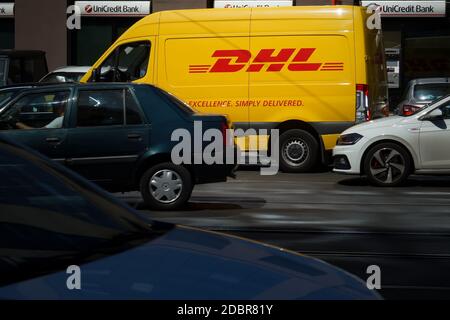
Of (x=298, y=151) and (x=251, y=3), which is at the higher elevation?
(x=251, y=3)

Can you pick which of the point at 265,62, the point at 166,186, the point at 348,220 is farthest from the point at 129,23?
the point at 348,220

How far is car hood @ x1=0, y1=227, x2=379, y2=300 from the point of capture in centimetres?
285

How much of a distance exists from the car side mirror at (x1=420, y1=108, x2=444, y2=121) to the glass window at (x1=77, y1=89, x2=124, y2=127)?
4.80 m

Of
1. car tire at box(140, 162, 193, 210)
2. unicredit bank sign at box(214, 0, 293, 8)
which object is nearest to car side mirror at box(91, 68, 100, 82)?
car tire at box(140, 162, 193, 210)

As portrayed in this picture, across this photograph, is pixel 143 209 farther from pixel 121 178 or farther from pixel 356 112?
pixel 356 112

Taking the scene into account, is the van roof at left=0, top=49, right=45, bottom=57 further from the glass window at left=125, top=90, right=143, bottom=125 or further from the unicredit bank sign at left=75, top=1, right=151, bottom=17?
the glass window at left=125, top=90, right=143, bottom=125

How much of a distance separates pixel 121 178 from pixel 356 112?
567 cm

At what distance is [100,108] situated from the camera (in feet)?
32.5

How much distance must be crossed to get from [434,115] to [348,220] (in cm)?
365

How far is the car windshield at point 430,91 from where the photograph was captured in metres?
17.5

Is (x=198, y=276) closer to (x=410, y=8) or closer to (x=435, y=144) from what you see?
(x=435, y=144)

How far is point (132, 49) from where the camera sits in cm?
1493
